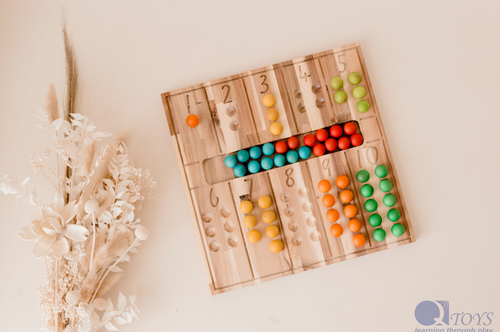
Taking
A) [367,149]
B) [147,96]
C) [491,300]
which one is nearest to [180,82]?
[147,96]

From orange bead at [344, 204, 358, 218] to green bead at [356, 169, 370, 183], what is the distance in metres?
0.12

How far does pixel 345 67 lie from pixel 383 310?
42.6 inches

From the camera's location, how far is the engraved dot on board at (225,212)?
4.87 ft

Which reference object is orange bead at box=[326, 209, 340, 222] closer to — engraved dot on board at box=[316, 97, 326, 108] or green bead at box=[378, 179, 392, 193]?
green bead at box=[378, 179, 392, 193]

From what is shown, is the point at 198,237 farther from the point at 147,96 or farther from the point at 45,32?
the point at 45,32

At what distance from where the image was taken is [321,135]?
1.49 metres

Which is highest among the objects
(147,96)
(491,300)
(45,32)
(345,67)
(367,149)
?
(45,32)

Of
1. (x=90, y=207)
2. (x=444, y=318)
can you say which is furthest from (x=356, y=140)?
(x=90, y=207)

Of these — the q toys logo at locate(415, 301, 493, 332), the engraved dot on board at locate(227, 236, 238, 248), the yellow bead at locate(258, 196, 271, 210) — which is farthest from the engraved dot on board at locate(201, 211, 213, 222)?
the q toys logo at locate(415, 301, 493, 332)

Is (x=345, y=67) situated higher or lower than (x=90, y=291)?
higher

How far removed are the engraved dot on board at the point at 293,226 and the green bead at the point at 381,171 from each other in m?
0.40

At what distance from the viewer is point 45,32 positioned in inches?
62.7

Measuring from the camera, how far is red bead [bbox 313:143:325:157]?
149cm

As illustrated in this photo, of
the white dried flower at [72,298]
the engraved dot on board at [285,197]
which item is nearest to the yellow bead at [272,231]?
the engraved dot on board at [285,197]
